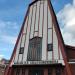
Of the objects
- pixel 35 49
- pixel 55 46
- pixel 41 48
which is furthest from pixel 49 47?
pixel 35 49

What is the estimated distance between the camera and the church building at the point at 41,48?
25.8 meters

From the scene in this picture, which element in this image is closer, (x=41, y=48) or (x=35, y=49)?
(x=41, y=48)

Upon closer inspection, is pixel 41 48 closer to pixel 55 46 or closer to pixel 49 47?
pixel 49 47

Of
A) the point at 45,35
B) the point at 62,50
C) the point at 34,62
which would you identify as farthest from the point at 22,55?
the point at 62,50

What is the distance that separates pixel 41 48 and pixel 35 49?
1201mm

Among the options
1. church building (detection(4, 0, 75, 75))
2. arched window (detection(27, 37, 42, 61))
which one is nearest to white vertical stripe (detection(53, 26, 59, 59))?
church building (detection(4, 0, 75, 75))

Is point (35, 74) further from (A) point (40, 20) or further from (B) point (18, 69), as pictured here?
(A) point (40, 20)

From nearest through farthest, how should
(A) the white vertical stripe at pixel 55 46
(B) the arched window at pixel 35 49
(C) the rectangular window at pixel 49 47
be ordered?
(A) the white vertical stripe at pixel 55 46 → (C) the rectangular window at pixel 49 47 → (B) the arched window at pixel 35 49

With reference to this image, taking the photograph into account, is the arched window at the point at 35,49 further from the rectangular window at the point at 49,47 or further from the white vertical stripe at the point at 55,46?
the white vertical stripe at the point at 55,46

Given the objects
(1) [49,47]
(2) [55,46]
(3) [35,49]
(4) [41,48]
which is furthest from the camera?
(3) [35,49]

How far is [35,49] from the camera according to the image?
28688 millimetres

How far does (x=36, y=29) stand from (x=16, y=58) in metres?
5.59

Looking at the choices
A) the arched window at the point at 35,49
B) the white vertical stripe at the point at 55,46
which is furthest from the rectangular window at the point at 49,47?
the arched window at the point at 35,49

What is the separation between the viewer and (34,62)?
27.1m
